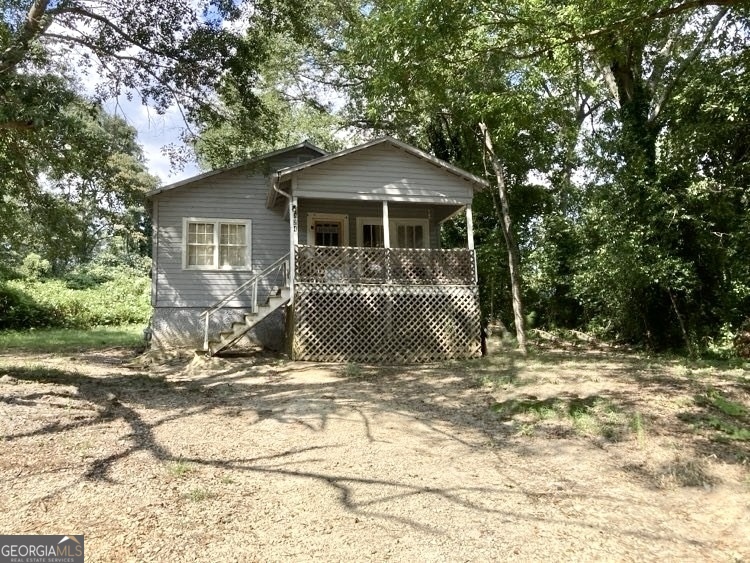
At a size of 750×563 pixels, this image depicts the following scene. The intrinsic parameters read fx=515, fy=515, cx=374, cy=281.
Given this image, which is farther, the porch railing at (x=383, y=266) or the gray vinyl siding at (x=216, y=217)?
the gray vinyl siding at (x=216, y=217)

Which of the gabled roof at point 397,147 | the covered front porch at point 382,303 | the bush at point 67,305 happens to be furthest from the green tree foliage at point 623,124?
the bush at point 67,305

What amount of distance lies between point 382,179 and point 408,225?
2969 millimetres

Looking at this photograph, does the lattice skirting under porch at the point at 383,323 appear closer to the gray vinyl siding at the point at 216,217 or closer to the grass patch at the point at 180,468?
the gray vinyl siding at the point at 216,217

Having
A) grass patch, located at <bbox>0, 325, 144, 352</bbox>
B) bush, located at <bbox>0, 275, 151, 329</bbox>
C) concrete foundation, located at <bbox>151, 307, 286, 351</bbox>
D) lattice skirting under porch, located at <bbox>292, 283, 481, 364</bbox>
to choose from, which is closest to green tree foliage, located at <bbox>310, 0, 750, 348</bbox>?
lattice skirting under porch, located at <bbox>292, 283, 481, 364</bbox>

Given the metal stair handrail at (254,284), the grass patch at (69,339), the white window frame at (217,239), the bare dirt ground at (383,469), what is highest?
the white window frame at (217,239)

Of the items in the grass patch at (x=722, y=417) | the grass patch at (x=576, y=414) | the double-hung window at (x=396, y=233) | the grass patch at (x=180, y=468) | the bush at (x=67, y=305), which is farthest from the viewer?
the bush at (x=67, y=305)

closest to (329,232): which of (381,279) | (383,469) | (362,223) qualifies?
(362,223)

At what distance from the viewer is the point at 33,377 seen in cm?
826

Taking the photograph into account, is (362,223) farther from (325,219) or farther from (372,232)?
(325,219)

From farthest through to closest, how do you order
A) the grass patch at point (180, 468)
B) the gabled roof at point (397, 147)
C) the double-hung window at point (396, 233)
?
the double-hung window at point (396, 233), the gabled roof at point (397, 147), the grass patch at point (180, 468)

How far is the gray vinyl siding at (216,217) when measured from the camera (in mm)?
13914

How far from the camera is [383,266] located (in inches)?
497

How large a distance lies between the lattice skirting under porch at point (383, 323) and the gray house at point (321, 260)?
2 cm

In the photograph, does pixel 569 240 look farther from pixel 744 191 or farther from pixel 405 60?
pixel 405 60
